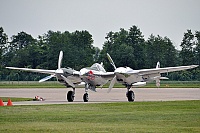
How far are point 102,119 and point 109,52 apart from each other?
79107mm

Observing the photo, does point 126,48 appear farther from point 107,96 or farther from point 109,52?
point 107,96

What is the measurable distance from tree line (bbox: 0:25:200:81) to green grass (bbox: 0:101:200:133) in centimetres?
6415

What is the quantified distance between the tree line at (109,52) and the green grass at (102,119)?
210 feet

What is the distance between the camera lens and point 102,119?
2511 cm

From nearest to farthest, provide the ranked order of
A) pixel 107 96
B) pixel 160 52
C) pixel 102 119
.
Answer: pixel 102 119 < pixel 107 96 < pixel 160 52

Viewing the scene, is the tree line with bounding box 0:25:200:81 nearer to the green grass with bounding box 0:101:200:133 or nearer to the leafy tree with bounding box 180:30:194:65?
the leafy tree with bounding box 180:30:194:65

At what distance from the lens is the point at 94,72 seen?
42125 millimetres

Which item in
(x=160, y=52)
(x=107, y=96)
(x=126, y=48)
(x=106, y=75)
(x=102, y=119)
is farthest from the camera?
(x=160, y=52)

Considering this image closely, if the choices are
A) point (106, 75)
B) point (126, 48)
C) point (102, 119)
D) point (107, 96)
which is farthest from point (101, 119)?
point (126, 48)

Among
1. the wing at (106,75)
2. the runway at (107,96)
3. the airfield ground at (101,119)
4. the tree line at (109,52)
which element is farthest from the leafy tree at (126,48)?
the airfield ground at (101,119)

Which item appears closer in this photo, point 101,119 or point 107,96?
point 101,119

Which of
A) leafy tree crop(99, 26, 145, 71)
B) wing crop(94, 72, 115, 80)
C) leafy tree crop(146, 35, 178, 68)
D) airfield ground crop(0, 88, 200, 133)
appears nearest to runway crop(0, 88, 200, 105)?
wing crop(94, 72, 115, 80)

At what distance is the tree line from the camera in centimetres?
9894

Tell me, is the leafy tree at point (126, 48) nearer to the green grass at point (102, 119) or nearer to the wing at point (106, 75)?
the wing at point (106, 75)
